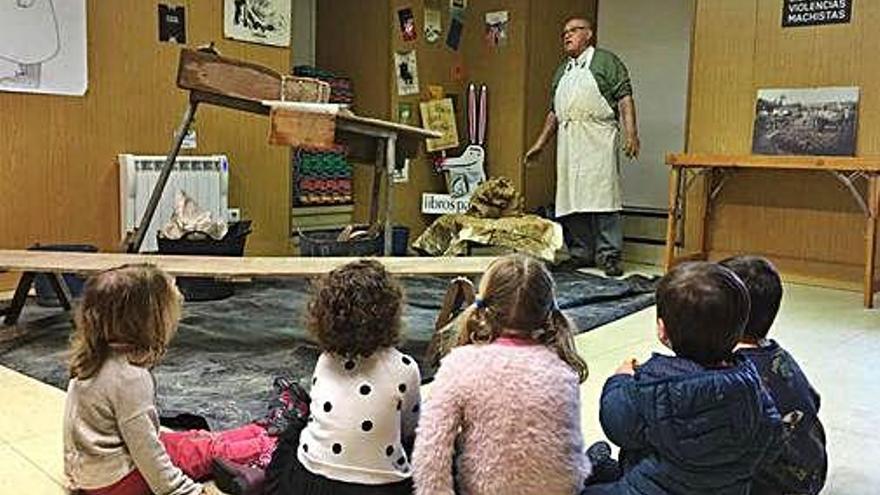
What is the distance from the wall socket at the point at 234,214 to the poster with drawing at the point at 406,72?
149cm

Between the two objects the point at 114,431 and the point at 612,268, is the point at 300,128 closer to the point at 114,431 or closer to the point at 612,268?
the point at 114,431

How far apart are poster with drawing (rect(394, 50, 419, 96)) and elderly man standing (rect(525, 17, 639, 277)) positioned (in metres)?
0.97

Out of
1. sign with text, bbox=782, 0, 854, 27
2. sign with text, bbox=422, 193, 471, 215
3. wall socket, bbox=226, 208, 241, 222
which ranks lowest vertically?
wall socket, bbox=226, 208, 241, 222

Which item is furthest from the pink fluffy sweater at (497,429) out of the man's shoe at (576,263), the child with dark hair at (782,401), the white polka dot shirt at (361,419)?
the man's shoe at (576,263)

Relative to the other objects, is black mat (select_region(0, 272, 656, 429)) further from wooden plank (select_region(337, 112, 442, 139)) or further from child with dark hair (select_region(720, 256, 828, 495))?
child with dark hair (select_region(720, 256, 828, 495))

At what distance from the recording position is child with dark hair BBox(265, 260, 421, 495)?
5.32 ft

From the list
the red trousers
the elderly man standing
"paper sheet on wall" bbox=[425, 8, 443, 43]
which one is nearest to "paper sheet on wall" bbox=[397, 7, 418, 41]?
"paper sheet on wall" bbox=[425, 8, 443, 43]

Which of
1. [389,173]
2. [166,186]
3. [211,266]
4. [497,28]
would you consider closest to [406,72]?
[497,28]

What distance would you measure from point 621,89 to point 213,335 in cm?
313

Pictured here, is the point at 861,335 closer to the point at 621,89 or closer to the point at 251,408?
the point at 621,89

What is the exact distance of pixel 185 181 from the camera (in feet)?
14.9

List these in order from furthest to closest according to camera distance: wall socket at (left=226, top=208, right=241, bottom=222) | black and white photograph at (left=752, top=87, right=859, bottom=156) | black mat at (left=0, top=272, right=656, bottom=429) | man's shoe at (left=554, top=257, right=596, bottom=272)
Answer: man's shoe at (left=554, top=257, right=596, bottom=272) < wall socket at (left=226, top=208, right=241, bottom=222) < black and white photograph at (left=752, top=87, right=859, bottom=156) < black mat at (left=0, top=272, right=656, bottom=429)

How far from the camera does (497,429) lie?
152 cm

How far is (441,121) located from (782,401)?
469cm
